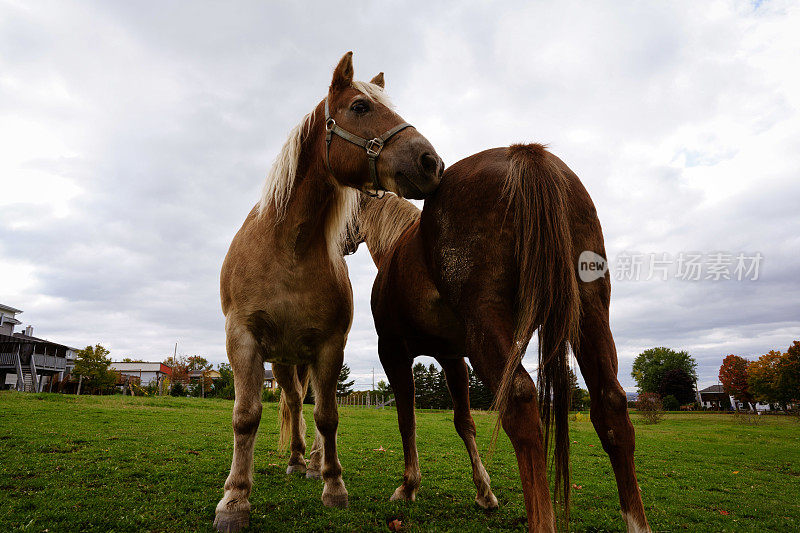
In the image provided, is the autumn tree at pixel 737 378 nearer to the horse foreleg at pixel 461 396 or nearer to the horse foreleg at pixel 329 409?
the horse foreleg at pixel 461 396

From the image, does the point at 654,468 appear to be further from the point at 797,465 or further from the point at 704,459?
the point at 797,465

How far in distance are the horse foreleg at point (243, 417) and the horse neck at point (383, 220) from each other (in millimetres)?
2082

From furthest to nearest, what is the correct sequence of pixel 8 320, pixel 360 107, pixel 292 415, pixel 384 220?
pixel 8 320
pixel 292 415
pixel 384 220
pixel 360 107

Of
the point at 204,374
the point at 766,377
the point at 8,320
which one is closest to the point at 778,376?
the point at 766,377

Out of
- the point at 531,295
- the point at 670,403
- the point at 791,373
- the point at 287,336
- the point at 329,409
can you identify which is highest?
the point at 531,295

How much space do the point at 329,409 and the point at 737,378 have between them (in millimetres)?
71299

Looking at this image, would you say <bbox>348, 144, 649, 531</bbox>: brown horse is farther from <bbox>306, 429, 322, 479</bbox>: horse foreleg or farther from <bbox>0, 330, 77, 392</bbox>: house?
<bbox>0, 330, 77, 392</bbox>: house

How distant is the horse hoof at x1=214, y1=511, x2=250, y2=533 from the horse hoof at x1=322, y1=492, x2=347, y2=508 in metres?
0.98

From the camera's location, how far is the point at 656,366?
2645 inches

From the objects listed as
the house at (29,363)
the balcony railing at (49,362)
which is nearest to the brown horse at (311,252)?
the house at (29,363)

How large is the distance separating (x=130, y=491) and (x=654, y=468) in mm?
9530

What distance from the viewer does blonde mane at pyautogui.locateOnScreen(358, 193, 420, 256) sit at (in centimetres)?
520

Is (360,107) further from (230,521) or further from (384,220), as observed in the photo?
(230,521)

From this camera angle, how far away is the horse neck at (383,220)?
205 inches
